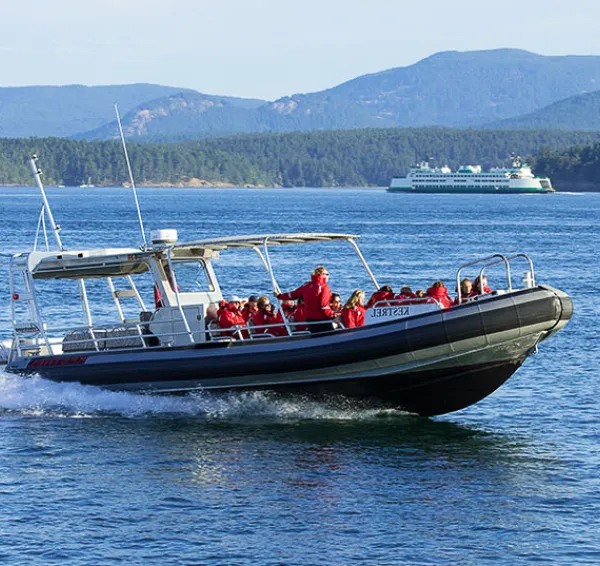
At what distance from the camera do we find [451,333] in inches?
576

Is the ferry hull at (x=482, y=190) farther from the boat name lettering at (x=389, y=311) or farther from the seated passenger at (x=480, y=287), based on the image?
the boat name lettering at (x=389, y=311)

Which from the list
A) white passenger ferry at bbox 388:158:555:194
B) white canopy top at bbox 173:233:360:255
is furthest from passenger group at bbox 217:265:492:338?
white passenger ferry at bbox 388:158:555:194

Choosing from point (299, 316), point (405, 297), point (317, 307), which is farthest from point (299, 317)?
point (405, 297)

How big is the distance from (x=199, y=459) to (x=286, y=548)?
3.21 metres

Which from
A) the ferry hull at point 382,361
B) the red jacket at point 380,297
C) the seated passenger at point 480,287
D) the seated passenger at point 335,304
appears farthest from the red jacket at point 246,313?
the seated passenger at point 480,287

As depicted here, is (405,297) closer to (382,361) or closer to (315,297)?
(382,361)

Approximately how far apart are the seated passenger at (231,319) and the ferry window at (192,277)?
43.8 inches

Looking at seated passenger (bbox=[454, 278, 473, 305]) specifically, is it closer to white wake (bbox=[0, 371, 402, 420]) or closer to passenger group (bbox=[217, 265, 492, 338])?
passenger group (bbox=[217, 265, 492, 338])

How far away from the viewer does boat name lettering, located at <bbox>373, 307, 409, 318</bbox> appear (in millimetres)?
15078

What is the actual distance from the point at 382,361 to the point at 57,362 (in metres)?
4.83

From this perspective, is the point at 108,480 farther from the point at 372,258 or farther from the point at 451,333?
the point at 372,258

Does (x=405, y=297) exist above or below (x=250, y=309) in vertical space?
below

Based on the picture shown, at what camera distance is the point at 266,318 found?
16125mm

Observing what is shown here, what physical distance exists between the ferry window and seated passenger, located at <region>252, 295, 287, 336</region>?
1438 mm
